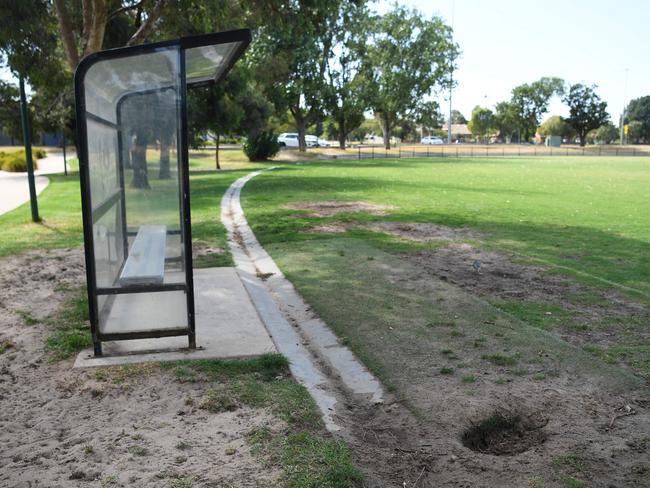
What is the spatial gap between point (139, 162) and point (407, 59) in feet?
214

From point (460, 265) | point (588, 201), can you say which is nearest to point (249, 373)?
point (460, 265)

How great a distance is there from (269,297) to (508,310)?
2.72m

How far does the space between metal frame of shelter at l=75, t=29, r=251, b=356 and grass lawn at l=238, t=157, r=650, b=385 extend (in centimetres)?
175

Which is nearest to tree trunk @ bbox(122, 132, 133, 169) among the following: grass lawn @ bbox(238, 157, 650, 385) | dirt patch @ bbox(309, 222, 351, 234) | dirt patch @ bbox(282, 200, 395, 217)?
grass lawn @ bbox(238, 157, 650, 385)

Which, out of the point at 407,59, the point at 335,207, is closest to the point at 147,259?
the point at 335,207

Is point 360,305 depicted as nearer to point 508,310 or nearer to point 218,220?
point 508,310

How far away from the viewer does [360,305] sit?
7.08 m

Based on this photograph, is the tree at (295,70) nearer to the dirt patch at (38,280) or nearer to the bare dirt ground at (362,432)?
the dirt patch at (38,280)

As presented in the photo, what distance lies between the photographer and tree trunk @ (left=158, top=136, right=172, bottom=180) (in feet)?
19.5

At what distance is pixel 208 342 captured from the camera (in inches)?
227

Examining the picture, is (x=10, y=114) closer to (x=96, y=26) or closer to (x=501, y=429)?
(x=96, y=26)

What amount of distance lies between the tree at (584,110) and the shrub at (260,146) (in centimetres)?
7561

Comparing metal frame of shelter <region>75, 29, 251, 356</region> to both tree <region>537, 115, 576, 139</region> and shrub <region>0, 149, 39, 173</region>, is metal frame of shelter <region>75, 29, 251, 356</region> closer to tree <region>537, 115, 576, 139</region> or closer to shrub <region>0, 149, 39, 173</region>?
shrub <region>0, 149, 39, 173</region>

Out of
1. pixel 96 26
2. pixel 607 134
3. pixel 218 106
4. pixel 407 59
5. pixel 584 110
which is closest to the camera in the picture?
pixel 96 26
